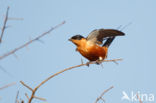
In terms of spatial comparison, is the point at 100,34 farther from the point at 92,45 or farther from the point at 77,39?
the point at 77,39

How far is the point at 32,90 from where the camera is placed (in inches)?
70.0

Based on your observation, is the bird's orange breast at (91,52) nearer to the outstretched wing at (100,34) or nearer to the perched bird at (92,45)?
the perched bird at (92,45)

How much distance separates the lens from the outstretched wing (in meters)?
4.77

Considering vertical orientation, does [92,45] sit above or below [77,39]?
below

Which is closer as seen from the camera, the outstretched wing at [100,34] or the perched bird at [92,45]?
the outstretched wing at [100,34]

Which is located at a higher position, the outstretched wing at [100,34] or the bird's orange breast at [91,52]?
the outstretched wing at [100,34]

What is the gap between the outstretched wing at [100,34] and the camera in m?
4.77

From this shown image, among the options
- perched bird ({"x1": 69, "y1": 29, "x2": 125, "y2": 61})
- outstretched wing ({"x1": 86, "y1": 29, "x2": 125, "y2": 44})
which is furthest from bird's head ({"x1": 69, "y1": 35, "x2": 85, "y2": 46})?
outstretched wing ({"x1": 86, "y1": 29, "x2": 125, "y2": 44})

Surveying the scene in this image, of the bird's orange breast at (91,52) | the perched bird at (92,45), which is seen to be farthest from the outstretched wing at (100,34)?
the bird's orange breast at (91,52)

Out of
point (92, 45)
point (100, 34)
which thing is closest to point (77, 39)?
point (92, 45)

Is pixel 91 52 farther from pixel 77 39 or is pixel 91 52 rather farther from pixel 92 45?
pixel 77 39

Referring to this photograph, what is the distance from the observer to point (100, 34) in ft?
17.3

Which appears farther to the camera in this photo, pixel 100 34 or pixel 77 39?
pixel 77 39

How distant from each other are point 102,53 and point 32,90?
375 centimetres
